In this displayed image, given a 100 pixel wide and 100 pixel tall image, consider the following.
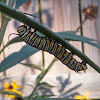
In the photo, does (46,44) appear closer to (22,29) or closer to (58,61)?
(22,29)

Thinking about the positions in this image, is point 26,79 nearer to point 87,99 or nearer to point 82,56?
point 87,99

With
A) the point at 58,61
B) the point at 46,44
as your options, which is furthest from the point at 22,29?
the point at 58,61

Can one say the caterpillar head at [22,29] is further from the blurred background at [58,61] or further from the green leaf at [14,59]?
the blurred background at [58,61]

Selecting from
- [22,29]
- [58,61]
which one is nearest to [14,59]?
[22,29]

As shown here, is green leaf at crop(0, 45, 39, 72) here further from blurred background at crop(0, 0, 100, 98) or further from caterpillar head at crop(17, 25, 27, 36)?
blurred background at crop(0, 0, 100, 98)

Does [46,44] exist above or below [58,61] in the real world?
above

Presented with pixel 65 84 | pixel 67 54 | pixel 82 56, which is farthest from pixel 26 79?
pixel 82 56

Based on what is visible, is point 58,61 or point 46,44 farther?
point 58,61
